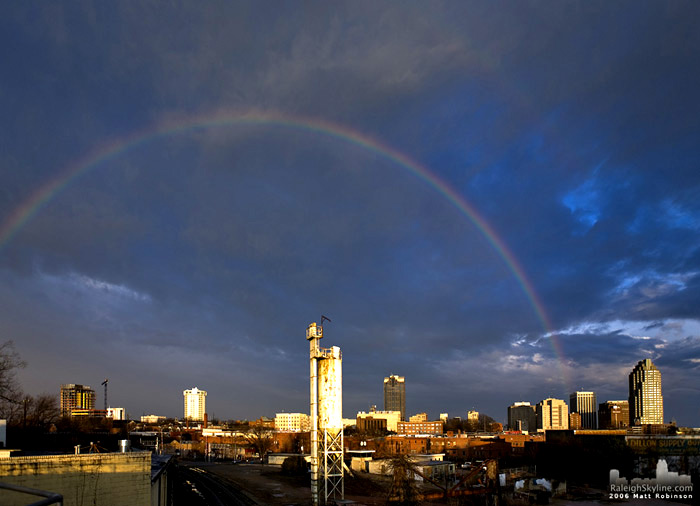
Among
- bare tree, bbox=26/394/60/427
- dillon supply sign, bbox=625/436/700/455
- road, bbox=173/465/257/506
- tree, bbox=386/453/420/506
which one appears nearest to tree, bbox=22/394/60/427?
bare tree, bbox=26/394/60/427

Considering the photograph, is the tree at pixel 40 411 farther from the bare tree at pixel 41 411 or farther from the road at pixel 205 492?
the road at pixel 205 492

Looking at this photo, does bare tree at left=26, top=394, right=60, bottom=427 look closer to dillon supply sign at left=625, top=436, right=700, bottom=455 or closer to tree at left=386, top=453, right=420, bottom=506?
tree at left=386, top=453, right=420, bottom=506

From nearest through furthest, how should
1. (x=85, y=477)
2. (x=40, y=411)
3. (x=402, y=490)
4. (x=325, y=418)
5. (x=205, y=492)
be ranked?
(x=85, y=477) → (x=325, y=418) → (x=402, y=490) → (x=205, y=492) → (x=40, y=411)

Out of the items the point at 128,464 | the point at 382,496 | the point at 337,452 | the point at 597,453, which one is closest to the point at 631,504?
the point at 382,496

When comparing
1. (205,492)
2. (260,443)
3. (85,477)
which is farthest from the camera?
(260,443)

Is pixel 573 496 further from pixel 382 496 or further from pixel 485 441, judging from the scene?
pixel 485 441

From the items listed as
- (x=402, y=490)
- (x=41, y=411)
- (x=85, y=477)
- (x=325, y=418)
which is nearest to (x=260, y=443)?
(x=41, y=411)

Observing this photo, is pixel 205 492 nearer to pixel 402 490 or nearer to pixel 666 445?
pixel 402 490
